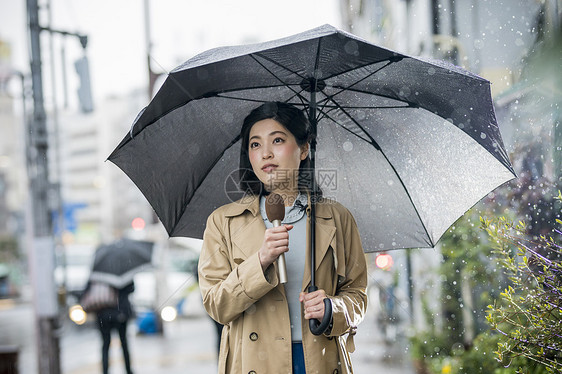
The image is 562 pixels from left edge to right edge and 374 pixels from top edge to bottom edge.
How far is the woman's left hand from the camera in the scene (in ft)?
7.07

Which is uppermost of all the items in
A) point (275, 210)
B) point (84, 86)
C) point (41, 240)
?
point (84, 86)

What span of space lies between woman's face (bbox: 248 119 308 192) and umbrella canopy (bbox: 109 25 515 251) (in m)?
0.18

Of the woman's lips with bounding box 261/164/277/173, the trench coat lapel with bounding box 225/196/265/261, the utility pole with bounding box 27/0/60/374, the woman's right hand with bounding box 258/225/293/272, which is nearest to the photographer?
the woman's right hand with bounding box 258/225/293/272

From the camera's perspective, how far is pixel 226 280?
2240mm

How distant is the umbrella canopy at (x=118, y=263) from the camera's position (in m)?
6.88

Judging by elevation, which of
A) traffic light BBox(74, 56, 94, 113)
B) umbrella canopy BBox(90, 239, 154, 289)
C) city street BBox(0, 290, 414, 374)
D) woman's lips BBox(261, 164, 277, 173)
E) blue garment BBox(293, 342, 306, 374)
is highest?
traffic light BBox(74, 56, 94, 113)

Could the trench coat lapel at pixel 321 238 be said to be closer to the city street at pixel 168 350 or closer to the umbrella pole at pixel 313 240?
the umbrella pole at pixel 313 240

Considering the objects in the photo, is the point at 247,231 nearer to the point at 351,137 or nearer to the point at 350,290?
the point at 350,290

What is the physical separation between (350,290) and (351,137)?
2.91 ft

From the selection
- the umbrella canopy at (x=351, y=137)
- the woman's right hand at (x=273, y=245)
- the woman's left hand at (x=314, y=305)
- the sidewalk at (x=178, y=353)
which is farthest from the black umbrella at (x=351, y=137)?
the sidewalk at (x=178, y=353)

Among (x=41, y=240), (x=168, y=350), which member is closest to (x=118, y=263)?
(x=41, y=240)

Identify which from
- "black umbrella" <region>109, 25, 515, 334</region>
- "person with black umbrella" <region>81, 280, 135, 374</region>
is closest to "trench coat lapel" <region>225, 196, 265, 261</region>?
"black umbrella" <region>109, 25, 515, 334</region>

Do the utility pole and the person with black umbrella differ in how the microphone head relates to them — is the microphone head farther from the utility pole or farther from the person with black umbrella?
the utility pole

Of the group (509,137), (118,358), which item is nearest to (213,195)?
(509,137)
